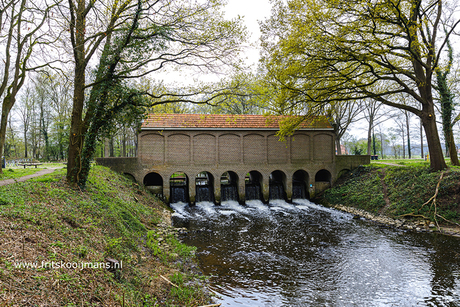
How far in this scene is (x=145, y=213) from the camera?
12.5m

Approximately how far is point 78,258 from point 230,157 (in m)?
16.0

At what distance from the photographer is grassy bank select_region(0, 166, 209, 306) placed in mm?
3705

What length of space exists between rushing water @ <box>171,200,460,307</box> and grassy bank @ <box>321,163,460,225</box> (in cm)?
174

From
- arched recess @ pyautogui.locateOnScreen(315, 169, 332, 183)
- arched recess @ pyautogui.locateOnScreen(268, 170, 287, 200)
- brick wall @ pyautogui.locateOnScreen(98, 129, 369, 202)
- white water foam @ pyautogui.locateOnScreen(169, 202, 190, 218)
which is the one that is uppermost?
brick wall @ pyautogui.locateOnScreen(98, 129, 369, 202)

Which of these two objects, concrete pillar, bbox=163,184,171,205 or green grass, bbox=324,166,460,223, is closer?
green grass, bbox=324,166,460,223

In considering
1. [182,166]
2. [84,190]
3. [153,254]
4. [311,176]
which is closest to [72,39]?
[84,190]

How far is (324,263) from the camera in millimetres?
8578

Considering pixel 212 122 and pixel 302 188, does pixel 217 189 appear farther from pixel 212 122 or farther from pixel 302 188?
pixel 302 188

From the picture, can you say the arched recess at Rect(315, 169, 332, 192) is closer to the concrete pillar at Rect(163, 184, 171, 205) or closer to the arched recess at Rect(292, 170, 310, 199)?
the arched recess at Rect(292, 170, 310, 199)

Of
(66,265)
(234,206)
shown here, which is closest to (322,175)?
(234,206)

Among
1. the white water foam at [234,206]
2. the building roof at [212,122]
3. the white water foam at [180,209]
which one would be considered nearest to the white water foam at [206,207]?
the white water foam at [234,206]

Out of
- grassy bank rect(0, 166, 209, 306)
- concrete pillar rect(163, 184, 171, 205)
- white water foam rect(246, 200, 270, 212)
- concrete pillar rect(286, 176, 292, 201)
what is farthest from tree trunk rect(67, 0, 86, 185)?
concrete pillar rect(286, 176, 292, 201)

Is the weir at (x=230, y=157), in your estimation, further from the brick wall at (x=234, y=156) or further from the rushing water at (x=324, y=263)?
the rushing water at (x=324, y=263)

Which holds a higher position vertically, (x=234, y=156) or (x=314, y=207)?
(x=234, y=156)
